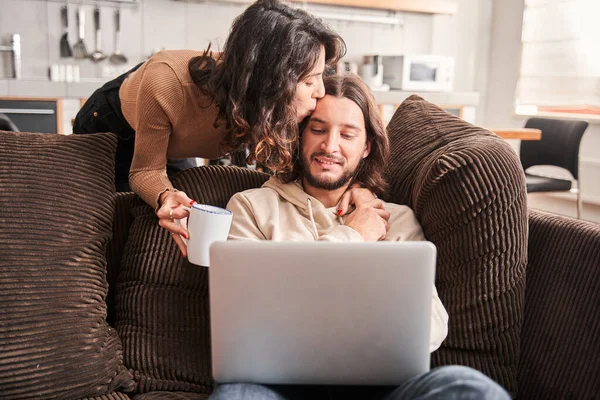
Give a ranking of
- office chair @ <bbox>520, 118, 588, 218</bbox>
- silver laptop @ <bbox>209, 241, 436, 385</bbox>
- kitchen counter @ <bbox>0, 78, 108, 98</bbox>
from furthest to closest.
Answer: kitchen counter @ <bbox>0, 78, 108, 98</bbox>
office chair @ <bbox>520, 118, 588, 218</bbox>
silver laptop @ <bbox>209, 241, 436, 385</bbox>

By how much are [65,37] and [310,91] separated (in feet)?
13.4

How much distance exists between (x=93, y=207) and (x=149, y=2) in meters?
4.23

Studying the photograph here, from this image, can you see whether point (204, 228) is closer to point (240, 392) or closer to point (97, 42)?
point (240, 392)

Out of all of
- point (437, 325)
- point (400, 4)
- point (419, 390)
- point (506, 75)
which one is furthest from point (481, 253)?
point (506, 75)

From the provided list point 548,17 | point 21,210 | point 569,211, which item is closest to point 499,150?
point 21,210

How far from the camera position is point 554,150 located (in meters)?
3.94

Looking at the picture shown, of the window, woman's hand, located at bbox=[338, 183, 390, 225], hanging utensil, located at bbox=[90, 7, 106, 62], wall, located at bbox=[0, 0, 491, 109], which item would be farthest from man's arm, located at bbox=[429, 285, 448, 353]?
hanging utensil, located at bbox=[90, 7, 106, 62]

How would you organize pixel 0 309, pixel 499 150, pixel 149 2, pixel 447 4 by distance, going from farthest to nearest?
pixel 447 4, pixel 149 2, pixel 499 150, pixel 0 309

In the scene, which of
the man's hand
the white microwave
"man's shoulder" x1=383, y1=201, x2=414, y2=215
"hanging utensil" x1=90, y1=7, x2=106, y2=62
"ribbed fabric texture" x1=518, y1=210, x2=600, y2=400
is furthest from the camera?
the white microwave

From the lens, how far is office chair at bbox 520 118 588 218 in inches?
148

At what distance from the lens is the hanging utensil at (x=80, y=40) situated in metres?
5.02

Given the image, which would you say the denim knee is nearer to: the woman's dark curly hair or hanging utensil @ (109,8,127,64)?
the woman's dark curly hair

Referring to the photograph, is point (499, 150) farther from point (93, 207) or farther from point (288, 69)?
point (93, 207)

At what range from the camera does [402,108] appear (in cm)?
192
